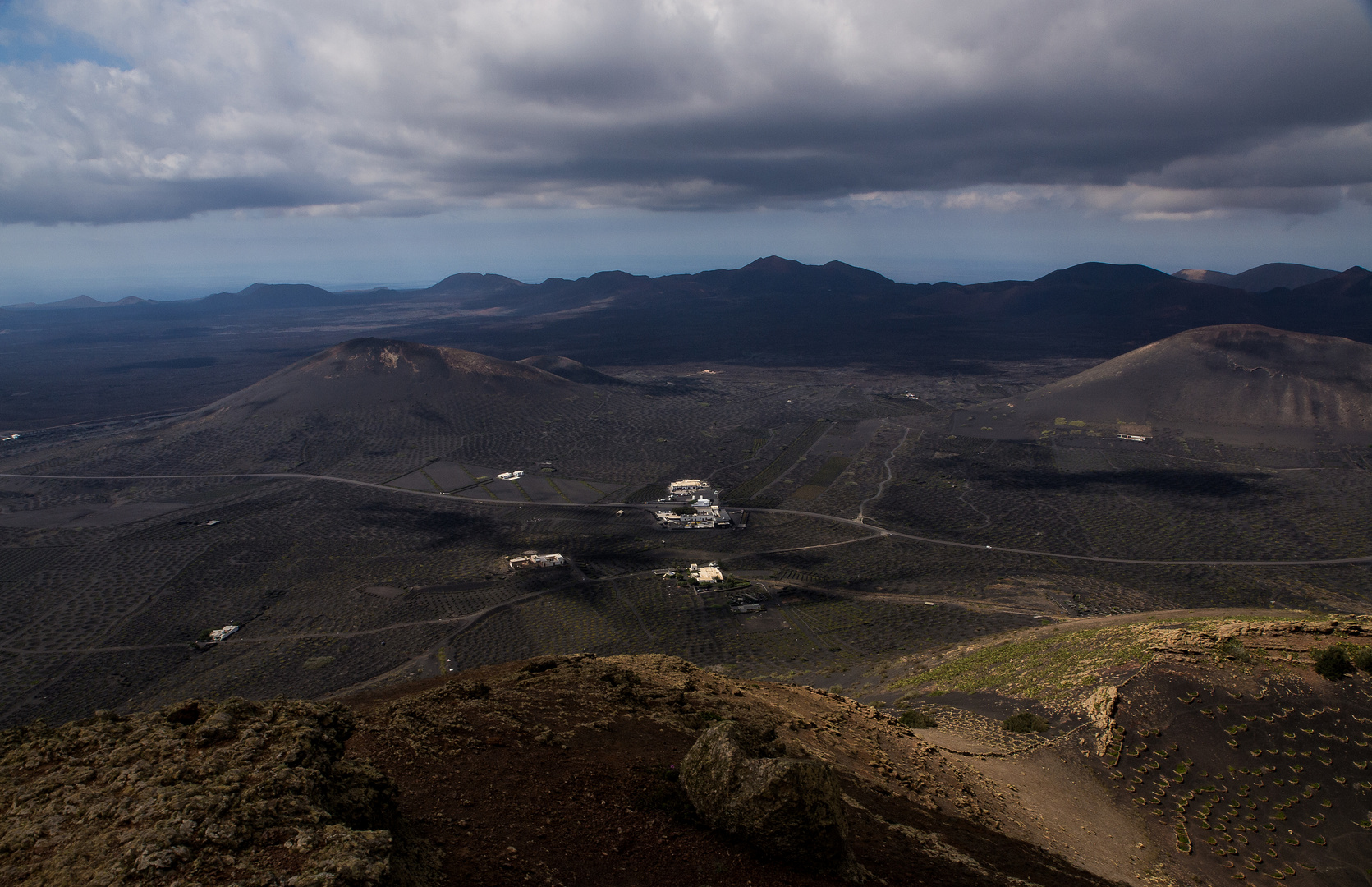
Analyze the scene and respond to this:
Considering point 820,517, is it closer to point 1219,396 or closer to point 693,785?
point 693,785

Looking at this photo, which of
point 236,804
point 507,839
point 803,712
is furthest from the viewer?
point 803,712

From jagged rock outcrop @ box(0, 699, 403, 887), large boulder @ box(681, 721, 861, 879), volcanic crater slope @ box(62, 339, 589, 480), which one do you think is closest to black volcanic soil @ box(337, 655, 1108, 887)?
large boulder @ box(681, 721, 861, 879)

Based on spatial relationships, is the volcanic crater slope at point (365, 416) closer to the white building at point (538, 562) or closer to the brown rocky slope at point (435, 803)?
the white building at point (538, 562)

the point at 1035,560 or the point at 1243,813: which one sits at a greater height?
the point at 1243,813

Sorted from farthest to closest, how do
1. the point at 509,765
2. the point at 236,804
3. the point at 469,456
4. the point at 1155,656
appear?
the point at 469,456 → the point at 1155,656 → the point at 509,765 → the point at 236,804

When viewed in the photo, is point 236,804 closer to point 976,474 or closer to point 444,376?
point 976,474

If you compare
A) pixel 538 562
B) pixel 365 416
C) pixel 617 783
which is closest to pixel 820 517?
pixel 538 562

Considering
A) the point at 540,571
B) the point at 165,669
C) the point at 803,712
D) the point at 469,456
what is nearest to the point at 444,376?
the point at 469,456

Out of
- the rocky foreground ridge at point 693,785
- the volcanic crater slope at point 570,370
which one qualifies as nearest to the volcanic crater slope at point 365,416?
the volcanic crater slope at point 570,370
